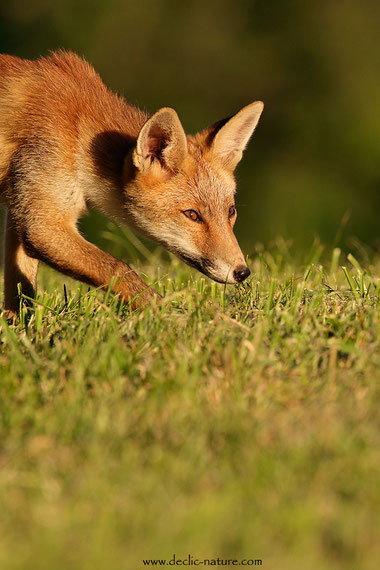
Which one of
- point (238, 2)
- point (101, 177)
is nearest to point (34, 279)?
point (101, 177)

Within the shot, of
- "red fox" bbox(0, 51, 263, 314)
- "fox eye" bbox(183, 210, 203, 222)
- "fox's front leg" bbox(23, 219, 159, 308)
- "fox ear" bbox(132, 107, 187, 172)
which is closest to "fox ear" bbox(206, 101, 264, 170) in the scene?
"red fox" bbox(0, 51, 263, 314)

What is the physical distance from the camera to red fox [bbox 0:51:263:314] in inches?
191

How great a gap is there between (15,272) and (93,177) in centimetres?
100

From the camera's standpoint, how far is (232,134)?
5586mm

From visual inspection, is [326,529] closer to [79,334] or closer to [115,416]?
[115,416]

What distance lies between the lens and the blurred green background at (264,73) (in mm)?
16391

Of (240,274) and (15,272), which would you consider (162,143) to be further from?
(15,272)

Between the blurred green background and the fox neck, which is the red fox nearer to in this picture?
the fox neck

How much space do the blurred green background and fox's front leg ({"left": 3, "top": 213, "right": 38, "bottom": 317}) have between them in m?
10.0

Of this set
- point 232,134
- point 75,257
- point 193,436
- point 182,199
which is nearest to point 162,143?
point 182,199

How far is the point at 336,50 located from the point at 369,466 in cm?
1787

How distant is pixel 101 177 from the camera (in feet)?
16.9

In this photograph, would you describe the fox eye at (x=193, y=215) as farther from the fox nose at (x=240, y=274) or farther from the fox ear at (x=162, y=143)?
the fox nose at (x=240, y=274)

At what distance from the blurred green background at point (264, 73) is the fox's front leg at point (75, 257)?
10.6m
